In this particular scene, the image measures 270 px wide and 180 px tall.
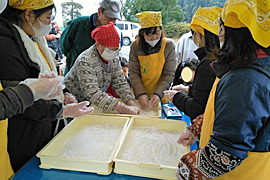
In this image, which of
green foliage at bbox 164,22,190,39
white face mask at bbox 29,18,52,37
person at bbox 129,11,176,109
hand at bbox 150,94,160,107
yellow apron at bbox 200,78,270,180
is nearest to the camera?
yellow apron at bbox 200,78,270,180

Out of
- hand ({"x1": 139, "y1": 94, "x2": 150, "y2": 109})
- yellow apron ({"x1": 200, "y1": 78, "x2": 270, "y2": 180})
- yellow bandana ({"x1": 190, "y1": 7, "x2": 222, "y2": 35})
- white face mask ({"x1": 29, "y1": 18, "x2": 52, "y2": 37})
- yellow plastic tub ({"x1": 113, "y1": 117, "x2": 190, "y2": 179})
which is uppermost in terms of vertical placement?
yellow bandana ({"x1": 190, "y1": 7, "x2": 222, "y2": 35})

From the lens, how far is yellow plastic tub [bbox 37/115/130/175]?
33.4 inches

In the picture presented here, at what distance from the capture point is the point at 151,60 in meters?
1.76

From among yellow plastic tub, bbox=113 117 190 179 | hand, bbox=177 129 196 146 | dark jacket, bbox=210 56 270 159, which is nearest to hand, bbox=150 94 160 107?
yellow plastic tub, bbox=113 117 190 179

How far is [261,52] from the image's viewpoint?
0.59 meters

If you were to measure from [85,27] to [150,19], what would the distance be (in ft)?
2.80

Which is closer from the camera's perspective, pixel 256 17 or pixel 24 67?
pixel 256 17

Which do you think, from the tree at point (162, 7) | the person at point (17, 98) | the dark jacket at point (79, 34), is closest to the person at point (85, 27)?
the dark jacket at point (79, 34)

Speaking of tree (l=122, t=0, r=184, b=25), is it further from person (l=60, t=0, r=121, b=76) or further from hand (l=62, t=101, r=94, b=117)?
hand (l=62, t=101, r=94, b=117)

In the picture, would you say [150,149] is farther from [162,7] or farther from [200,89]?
[162,7]

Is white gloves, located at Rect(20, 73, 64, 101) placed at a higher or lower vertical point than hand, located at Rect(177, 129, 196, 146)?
higher

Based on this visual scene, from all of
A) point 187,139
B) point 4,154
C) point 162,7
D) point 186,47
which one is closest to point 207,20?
point 187,139

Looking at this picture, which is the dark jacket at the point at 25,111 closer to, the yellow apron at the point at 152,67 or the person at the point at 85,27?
the yellow apron at the point at 152,67

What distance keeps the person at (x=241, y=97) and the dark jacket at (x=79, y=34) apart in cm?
174
